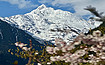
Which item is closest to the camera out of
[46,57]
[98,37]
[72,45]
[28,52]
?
[98,37]

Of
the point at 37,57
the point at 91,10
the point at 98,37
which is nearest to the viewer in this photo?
the point at 91,10

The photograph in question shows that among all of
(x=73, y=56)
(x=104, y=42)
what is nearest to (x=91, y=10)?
(x=104, y=42)

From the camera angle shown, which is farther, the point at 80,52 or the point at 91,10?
the point at 80,52

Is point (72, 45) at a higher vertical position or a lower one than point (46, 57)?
higher

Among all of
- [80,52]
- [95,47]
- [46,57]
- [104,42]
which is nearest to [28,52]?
[46,57]

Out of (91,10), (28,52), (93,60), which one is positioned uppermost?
(91,10)

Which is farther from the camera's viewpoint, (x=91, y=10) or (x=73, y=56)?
(x=73, y=56)

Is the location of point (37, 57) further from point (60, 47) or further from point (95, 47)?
point (95, 47)

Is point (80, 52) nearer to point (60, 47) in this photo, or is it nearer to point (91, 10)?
point (60, 47)

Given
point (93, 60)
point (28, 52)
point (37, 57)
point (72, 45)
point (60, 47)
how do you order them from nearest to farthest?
point (72, 45) → point (60, 47) → point (93, 60) → point (28, 52) → point (37, 57)
